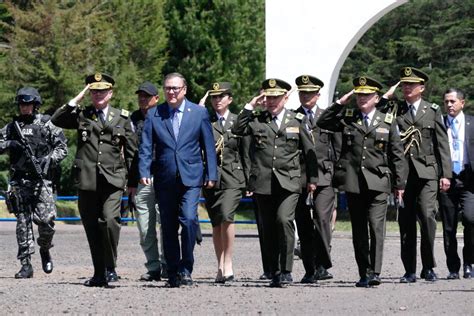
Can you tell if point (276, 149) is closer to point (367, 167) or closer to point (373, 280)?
point (367, 167)

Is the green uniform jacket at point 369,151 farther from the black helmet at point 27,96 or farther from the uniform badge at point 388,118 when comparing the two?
the black helmet at point 27,96

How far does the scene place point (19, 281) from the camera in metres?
14.4

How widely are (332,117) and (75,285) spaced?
2.98 meters

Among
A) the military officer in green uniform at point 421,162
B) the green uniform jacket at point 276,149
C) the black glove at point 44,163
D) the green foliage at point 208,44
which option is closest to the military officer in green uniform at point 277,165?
the green uniform jacket at point 276,149

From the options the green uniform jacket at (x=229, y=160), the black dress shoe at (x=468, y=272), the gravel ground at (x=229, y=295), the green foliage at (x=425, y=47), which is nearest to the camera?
the gravel ground at (x=229, y=295)

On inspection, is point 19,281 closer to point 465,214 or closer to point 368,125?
point 368,125

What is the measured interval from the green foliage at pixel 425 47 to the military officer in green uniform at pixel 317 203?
27680 mm

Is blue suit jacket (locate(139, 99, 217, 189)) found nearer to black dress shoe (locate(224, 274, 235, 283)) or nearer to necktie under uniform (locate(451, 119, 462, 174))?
black dress shoe (locate(224, 274, 235, 283))

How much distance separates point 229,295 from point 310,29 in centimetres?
1125

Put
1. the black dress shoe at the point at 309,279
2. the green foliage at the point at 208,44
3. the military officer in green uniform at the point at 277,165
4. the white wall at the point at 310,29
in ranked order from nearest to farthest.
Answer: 1. the military officer in green uniform at the point at 277,165
2. the black dress shoe at the point at 309,279
3. the white wall at the point at 310,29
4. the green foliage at the point at 208,44

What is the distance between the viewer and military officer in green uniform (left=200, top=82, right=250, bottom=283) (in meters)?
14.8

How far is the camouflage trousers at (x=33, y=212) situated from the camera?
14.9 m

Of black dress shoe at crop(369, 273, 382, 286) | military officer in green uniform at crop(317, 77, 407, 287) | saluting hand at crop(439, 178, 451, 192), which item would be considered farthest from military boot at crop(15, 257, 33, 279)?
saluting hand at crop(439, 178, 451, 192)

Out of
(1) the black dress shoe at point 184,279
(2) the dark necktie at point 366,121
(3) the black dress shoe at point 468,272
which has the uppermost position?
(2) the dark necktie at point 366,121
